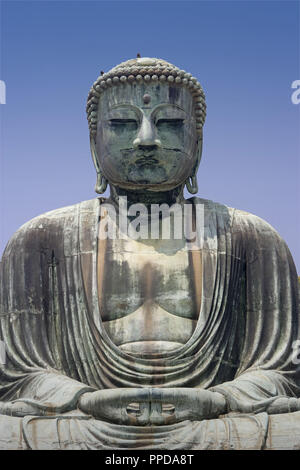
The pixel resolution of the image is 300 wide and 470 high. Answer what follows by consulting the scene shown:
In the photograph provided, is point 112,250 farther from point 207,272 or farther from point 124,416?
point 124,416

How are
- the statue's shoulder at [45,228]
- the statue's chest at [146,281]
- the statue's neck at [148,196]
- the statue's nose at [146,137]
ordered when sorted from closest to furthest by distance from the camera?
the statue's chest at [146,281] < the statue's nose at [146,137] < the statue's shoulder at [45,228] < the statue's neck at [148,196]

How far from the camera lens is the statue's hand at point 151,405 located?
502 inches

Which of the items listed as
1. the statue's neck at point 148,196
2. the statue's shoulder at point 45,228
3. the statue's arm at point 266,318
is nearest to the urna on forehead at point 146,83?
the statue's neck at point 148,196

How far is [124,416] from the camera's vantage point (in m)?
12.8

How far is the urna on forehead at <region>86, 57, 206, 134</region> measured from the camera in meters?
14.7

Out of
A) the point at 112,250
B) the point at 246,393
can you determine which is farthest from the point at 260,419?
the point at 112,250

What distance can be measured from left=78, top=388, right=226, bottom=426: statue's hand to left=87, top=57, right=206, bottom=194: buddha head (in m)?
2.91

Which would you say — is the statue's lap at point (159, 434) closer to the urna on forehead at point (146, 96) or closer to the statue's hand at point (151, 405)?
the statue's hand at point (151, 405)

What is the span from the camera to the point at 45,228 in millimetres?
14906

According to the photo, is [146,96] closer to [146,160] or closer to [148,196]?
[146,160]

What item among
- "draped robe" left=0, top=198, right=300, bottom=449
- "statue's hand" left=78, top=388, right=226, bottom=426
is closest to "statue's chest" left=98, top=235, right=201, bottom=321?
"draped robe" left=0, top=198, right=300, bottom=449

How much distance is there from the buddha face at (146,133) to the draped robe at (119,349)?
65 cm

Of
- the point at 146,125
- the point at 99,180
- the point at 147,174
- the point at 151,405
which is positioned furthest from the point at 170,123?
the point at 151,405

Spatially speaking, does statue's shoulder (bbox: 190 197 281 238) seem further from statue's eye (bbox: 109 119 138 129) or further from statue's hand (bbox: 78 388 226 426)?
statue's hand (bbox: 78 388 226 426)
